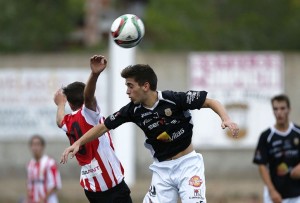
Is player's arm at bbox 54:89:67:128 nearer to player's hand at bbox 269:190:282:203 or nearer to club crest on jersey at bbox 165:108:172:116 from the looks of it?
club crest on jersey at bbox 165:108:172:116

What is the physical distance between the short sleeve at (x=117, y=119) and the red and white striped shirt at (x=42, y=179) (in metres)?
5.46

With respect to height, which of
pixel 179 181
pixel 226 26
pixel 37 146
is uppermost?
pixel 226 26

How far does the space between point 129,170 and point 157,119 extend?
11.0m

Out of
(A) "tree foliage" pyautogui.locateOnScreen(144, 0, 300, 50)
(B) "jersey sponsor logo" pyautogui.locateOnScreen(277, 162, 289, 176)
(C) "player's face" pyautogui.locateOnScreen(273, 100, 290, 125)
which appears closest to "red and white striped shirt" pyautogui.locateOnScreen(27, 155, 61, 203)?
(B) "jersey sponsor logo" pyautogui.locateOnScreen(277, 162, 289, 176)

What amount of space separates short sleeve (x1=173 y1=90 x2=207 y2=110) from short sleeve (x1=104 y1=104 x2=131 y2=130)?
20.7 inches

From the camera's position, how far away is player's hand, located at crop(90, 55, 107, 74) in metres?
9.59

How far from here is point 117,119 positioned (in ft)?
31.7

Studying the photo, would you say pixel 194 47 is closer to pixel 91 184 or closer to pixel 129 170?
pixel 129 170

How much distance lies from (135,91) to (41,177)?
19.2 feet

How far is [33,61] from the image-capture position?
21391mm

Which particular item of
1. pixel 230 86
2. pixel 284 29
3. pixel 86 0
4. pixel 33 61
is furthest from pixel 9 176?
pixel 86 0

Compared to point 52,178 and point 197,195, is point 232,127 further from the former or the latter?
point 52,178

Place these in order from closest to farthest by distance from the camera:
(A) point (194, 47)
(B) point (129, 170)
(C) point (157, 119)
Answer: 1. (C) point (157, 119)
2. (B) point (129, 170)
3. (A) point (194, 47)

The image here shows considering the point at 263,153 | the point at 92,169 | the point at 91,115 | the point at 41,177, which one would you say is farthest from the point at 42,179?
the point at 91,115
